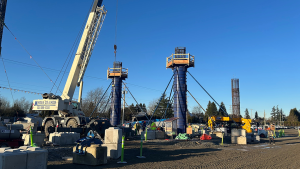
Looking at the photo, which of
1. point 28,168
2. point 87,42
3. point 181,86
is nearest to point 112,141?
point 28,168

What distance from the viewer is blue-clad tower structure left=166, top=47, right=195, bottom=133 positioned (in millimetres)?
27297

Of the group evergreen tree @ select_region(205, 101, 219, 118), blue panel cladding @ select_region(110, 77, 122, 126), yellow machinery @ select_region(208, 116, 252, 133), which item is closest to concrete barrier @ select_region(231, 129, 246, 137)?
yellow machinery @ select_region(208, 116, 252, 133)

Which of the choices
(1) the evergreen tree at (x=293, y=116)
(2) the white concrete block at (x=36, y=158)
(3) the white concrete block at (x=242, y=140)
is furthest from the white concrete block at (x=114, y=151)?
(1) the evergreen tree at (x=293, y=116)

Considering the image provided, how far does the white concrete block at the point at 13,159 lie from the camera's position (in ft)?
19.3

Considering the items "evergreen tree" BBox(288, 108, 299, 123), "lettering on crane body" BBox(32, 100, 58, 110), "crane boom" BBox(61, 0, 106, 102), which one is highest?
"crane boom" BBox(61, 0, 106, 102)

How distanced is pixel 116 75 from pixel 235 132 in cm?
2291

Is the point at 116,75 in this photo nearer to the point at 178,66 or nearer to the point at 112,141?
the point at 178,66

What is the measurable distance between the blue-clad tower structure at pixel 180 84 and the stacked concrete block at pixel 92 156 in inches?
770

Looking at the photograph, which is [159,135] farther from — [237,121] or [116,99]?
[116,99]

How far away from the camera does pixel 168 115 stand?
6894 centimetres

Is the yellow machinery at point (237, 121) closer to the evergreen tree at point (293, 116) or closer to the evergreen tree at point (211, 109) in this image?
the evergreen tree at point (211, 109)

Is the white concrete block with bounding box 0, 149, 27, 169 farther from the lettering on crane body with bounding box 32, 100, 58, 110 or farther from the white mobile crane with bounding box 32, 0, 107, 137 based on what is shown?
the lettering on crane body with bounding box 32, 100, 58, 110

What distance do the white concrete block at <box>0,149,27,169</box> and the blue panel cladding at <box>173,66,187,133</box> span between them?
72.7 ft

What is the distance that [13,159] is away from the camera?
6.08 m
